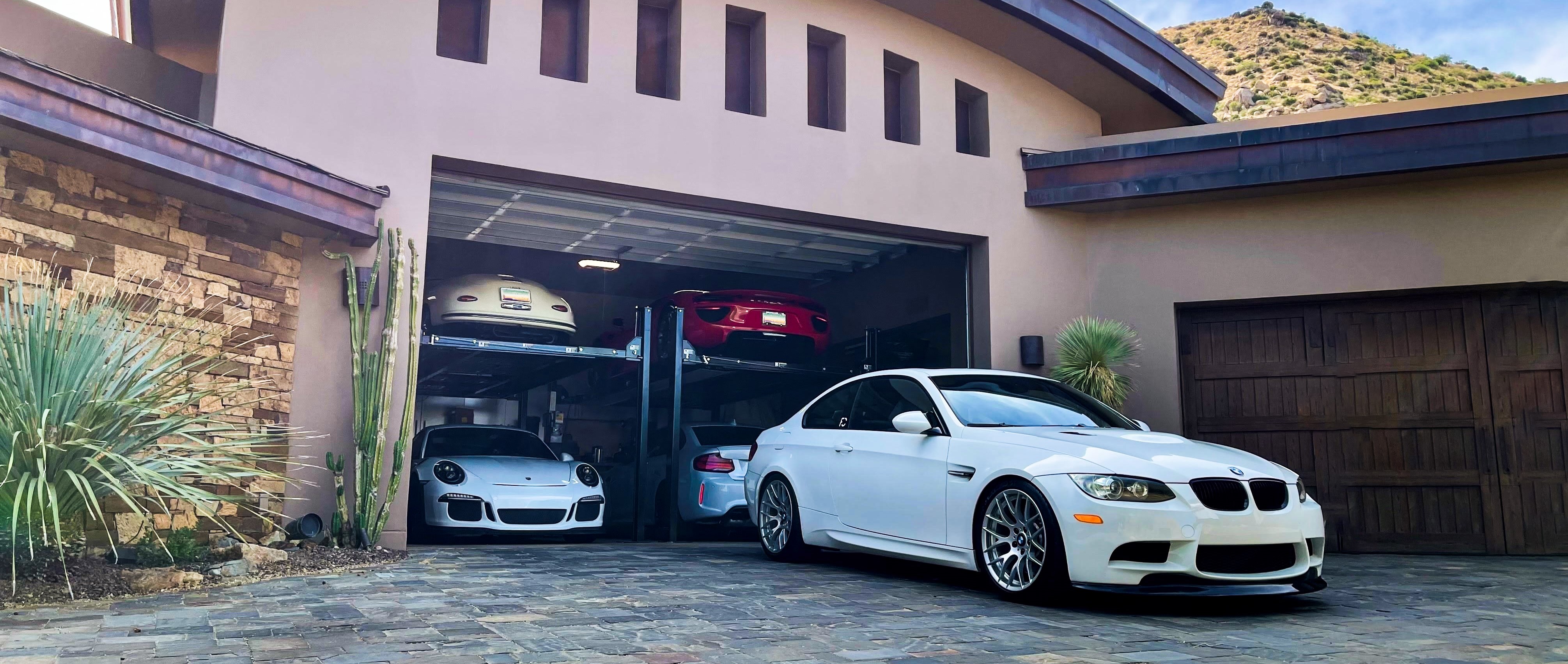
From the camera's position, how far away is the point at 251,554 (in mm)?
6168

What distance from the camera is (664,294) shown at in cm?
1683

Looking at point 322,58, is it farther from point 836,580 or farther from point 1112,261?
point 1112,261

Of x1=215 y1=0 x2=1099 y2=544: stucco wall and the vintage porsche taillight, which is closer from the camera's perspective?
x1=215 y1=0 x2=1099 y2=544: stucco wall

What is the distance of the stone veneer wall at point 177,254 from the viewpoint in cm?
601

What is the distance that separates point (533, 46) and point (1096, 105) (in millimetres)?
6097

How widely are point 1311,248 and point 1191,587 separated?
5829 millimetres

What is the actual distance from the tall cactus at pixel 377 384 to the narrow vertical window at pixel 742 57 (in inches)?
137

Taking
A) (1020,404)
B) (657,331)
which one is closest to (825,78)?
(657,331)

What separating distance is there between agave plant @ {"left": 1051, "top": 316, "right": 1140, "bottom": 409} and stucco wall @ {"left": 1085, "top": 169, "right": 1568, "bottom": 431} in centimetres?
75

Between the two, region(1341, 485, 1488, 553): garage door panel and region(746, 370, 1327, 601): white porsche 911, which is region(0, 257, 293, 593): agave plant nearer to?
region(746, 370, 1327, 601): white porsche 911

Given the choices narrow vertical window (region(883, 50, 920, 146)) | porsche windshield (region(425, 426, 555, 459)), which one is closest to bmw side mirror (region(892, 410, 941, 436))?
narrow vertical window (region(883, 50, 920, 146))

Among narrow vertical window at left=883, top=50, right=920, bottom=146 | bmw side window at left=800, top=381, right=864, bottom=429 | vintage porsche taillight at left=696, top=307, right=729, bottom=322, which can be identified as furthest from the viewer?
vintage porsche taillight at left=696, top=307, right=729, bottom=322

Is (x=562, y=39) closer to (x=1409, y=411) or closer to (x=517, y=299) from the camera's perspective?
(x=517, y=299)

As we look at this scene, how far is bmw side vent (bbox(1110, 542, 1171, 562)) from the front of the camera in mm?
4766
